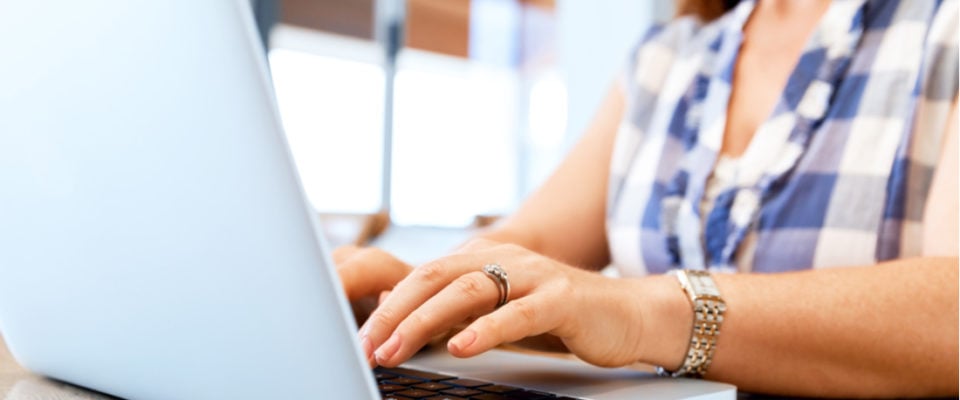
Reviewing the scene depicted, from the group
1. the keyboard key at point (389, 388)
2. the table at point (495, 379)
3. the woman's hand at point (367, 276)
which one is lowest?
the table at point (495, 379)

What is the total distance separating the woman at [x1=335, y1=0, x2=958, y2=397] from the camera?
55 centimetres

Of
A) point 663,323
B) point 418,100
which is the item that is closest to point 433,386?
point 663,323

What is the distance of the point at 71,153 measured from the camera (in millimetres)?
404

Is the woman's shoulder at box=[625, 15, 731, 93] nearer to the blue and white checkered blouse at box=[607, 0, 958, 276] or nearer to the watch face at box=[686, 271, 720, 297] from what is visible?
the blue and white checkered blouse at box=[607, 0, 958, 276]

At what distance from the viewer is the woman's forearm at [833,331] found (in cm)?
62

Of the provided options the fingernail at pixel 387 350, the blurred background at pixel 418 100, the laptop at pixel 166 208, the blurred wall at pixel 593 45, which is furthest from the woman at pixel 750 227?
the blurred background at pixel 418 100

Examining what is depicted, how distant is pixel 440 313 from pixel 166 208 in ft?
0.63

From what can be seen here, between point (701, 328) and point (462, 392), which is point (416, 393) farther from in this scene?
point (701, 328)

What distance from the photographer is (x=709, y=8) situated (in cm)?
124

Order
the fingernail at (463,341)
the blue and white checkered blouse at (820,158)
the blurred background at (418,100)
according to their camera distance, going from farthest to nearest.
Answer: the blurred background at (418,100)
the blue and white checkered blouse at (820,158)
the fingernail at (463,341)

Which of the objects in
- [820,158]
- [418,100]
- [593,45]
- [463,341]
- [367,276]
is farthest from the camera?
[418,100]

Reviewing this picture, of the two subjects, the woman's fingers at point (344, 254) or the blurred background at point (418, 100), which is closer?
the woman's fingers at point (344, 254)

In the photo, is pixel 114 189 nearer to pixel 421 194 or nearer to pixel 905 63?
pixel 905 63

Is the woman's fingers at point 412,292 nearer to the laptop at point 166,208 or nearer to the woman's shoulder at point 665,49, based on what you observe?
the laptop at point 166,208
